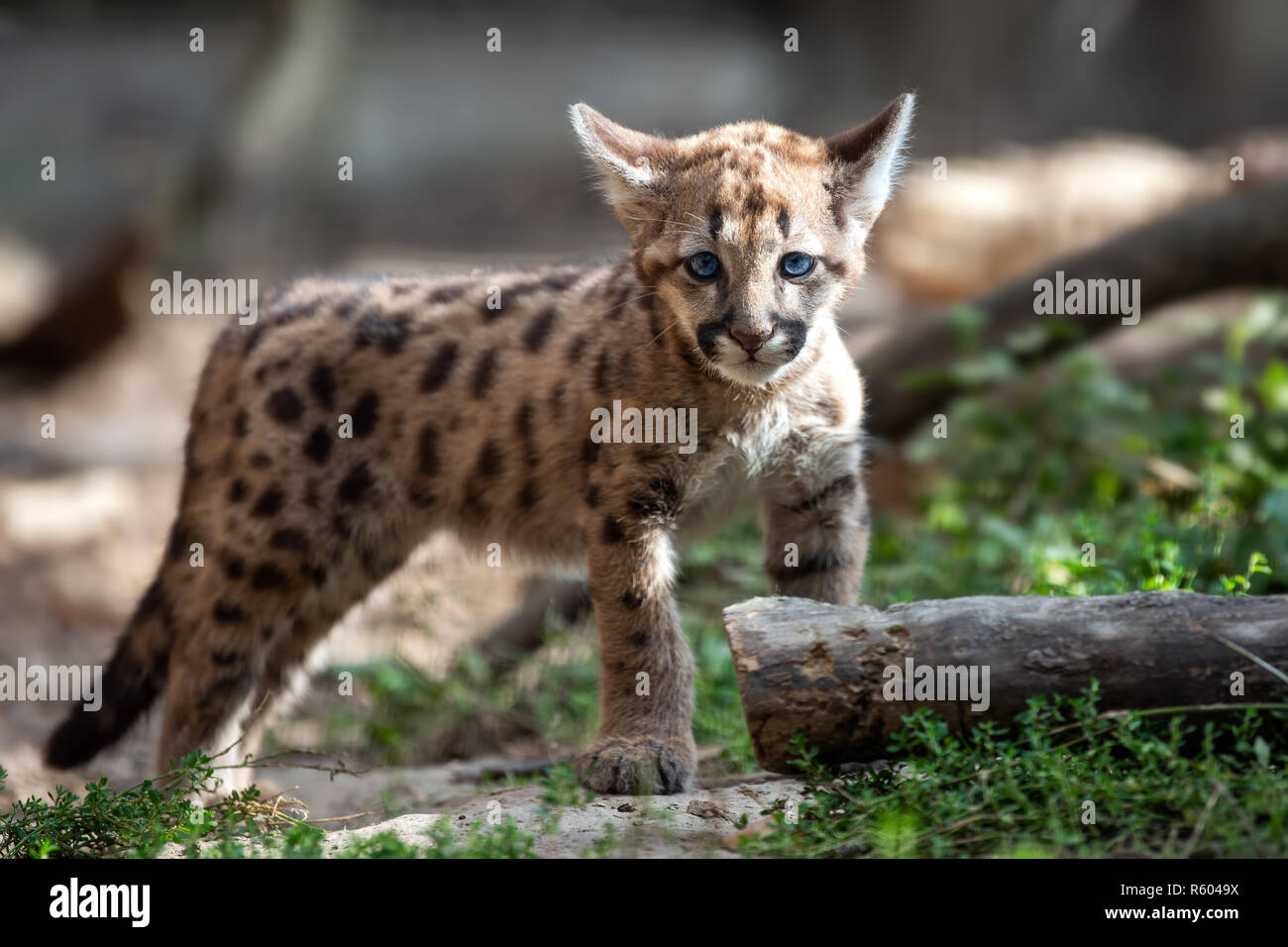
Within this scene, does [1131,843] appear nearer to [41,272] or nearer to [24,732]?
[24,732]

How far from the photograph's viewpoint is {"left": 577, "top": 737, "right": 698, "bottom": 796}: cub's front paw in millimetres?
5121

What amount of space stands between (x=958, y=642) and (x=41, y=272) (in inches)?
529

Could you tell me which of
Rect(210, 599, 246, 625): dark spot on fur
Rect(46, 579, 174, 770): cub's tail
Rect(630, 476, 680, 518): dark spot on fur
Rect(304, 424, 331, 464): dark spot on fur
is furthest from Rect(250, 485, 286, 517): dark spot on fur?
Rect(630, 476, 680, 518): dark spot on fur

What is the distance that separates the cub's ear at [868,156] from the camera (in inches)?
215

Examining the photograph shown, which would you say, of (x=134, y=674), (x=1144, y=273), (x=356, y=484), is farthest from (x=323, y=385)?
(x=1144, y=273)

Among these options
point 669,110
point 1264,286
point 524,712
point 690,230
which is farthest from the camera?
point 669,110

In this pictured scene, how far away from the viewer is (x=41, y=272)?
49.1 feet

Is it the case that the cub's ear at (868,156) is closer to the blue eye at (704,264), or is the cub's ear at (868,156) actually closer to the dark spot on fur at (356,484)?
the blue eye at (704,264)

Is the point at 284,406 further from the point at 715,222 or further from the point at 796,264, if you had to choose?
the point at 796,264

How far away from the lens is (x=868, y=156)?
5484mm

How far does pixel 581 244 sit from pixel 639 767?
12.3 m

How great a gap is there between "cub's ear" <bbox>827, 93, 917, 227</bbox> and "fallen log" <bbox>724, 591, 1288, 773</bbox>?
1.92 meters

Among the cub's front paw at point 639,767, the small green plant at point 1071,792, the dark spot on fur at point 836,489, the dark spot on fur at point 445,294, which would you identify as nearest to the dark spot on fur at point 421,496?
the dark spot on fur at point 445,294

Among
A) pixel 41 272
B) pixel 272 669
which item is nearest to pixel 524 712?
pixel 272 669
